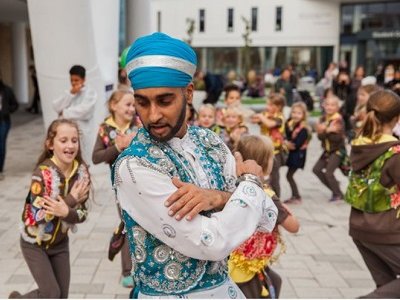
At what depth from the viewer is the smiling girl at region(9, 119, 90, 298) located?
3.46 meters

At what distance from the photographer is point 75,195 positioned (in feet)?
11.5

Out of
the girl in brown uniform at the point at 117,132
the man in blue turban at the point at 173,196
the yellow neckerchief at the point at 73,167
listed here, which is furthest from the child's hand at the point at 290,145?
the man in blue turban at the point at 173,196

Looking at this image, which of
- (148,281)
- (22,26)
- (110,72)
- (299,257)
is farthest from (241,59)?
(148,281)

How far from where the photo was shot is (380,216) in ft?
12.3

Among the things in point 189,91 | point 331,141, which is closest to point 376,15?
point 331,141

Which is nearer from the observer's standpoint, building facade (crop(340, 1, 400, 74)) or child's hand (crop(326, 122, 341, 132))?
child's hand (crop(326, 122, 341, 132))

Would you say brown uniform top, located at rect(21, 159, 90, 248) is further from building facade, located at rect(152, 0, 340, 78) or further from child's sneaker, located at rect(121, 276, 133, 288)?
building facade, located at rect(152, 0, 340, 78)

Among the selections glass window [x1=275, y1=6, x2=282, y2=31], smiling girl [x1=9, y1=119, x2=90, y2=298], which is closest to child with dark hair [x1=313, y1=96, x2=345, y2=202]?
smiling girl [x1=9, y1=119, x2=90, y2=298]

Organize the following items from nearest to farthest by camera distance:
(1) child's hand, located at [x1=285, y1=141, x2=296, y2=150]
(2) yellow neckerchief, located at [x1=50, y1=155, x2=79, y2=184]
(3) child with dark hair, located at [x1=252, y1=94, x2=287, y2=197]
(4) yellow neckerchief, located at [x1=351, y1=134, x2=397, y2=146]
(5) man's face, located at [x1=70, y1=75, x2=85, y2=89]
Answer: (2) yellow neckerchief, located at [x1=50, y1=155, x2=79, y2=184] → (4) yellow neckerchief, located at [x1=351, y1=134, x2=397, y2=146] → (5) man's face, located at [x1=70, y1=75, x2=85, y2=89] → (3) child with dark hair, located at [x1=252, y1=94, x2=287, y2=197] → (1) child's hand, located at [x1=285, y1=141, x2=296, y2=150]

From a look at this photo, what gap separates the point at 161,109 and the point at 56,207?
1873mm

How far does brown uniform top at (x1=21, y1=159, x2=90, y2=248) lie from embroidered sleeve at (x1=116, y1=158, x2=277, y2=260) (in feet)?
6.00

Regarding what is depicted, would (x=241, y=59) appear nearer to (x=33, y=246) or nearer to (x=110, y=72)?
(x=110, y=72)

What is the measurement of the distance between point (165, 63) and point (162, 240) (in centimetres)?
52

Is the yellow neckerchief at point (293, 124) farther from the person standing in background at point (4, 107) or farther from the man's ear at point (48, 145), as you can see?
the man's ear at point (48, 145)
